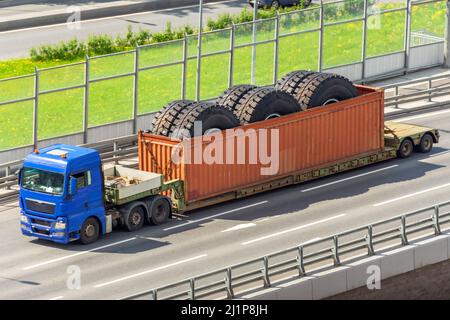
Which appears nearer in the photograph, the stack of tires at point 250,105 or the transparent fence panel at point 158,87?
the stack of tires at point 250,105

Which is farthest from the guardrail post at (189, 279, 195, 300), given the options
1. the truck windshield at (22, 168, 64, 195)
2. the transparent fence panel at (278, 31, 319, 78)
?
the transparent fence panel at (278, 31, 319, 78)

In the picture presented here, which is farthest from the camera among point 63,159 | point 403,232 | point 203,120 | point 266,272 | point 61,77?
point 61,77

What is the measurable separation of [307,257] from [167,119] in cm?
889

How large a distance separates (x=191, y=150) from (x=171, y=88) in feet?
30.4

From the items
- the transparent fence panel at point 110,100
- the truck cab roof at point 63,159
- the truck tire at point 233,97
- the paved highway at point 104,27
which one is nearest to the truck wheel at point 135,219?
the truck cab roof at point 63,159

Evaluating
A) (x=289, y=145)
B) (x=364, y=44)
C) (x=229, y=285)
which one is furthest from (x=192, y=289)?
(x=364, y=44)

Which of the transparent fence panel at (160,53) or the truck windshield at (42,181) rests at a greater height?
the transparent fence panel at (160,53)

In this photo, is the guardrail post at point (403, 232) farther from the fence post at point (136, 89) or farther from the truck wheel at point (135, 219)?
the fence post at point (136, 89)

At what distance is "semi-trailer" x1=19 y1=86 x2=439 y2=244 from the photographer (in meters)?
38.2

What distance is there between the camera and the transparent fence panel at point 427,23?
57.4 m

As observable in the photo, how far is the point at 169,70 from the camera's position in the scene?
1927 inches

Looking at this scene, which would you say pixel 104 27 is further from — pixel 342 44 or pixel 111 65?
pixel 111 65

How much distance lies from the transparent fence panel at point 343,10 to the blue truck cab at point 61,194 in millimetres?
17910
